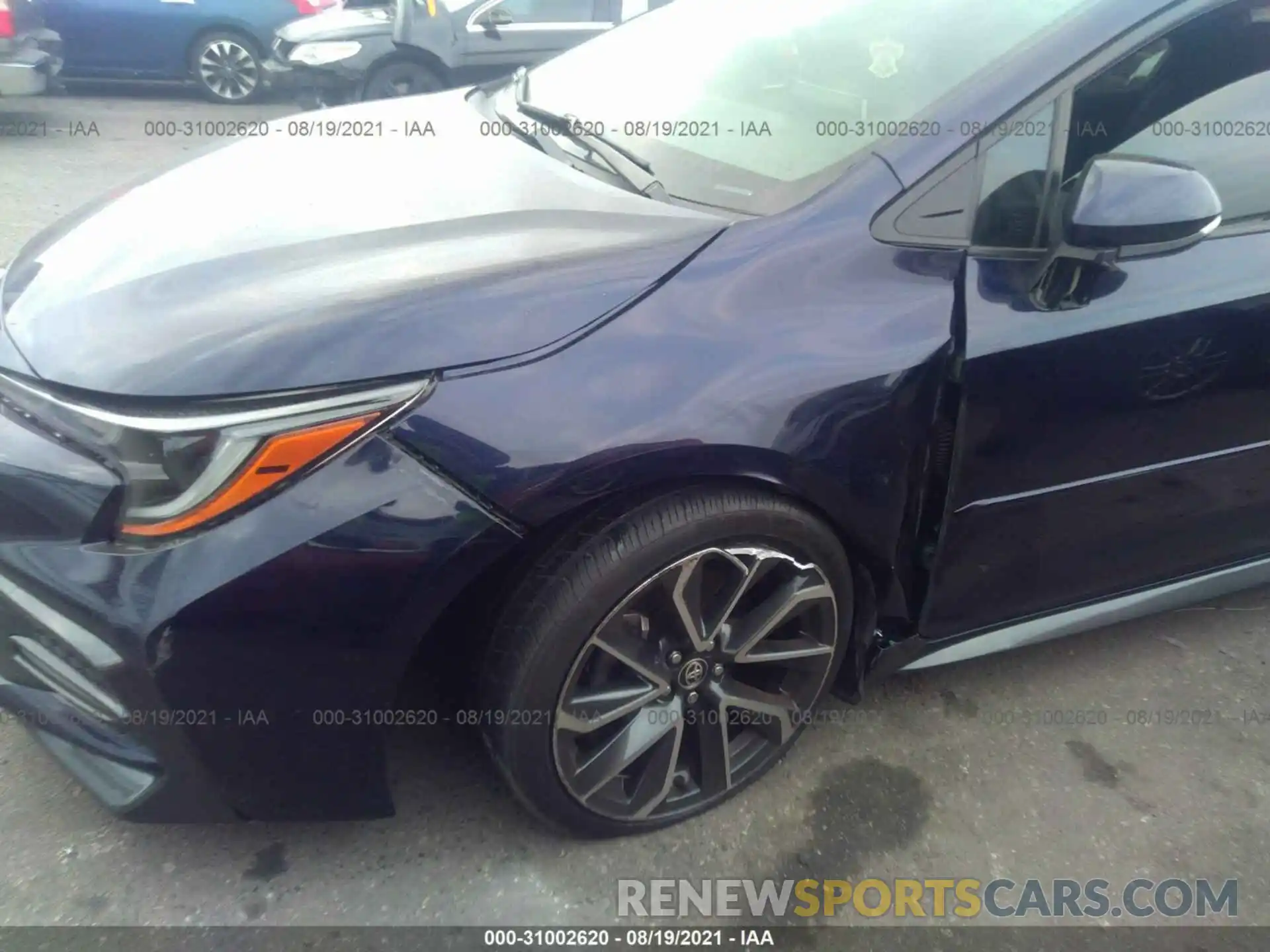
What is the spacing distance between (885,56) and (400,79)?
593 centimetres

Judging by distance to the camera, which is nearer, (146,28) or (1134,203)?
(1134,203)

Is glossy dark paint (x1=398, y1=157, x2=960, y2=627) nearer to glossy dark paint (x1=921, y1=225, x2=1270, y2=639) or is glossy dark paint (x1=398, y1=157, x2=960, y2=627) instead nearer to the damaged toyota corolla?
the damaged toyota corolla

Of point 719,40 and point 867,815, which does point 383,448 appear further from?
point 719,40

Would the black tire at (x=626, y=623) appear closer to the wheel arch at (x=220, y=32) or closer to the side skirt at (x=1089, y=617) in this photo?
the side skirt at (x=1089, y=617)

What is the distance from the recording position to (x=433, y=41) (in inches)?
272

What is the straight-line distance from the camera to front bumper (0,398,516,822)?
1.43m

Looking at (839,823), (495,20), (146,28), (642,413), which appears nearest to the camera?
(642,413)

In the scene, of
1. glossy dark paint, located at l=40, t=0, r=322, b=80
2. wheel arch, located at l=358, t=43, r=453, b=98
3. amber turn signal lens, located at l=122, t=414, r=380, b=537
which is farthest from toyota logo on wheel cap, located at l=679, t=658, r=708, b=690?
glossy dark paint, located at l=40, t=0, r=322, b=80

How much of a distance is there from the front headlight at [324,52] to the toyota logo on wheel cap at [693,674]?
21.8 feet

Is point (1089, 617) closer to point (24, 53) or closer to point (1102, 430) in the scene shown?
point (1102, 430)

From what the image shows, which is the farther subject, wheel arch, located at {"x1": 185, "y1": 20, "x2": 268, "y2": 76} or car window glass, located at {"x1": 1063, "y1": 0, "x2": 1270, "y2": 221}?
wheel arch, located at {"x1": 185, "y1": 20, "x2": 268, "y2": 76}

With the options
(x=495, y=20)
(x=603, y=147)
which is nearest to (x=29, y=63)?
(x=495, y=20)

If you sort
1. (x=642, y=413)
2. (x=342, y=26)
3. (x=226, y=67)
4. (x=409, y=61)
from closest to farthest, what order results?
(x=642, y=413), (x=409, y=61), (x=342, y=26), (x=226, y=67)

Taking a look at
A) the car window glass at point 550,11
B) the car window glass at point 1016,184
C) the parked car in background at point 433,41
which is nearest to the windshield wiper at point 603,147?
the car window glass at point 1016,184
